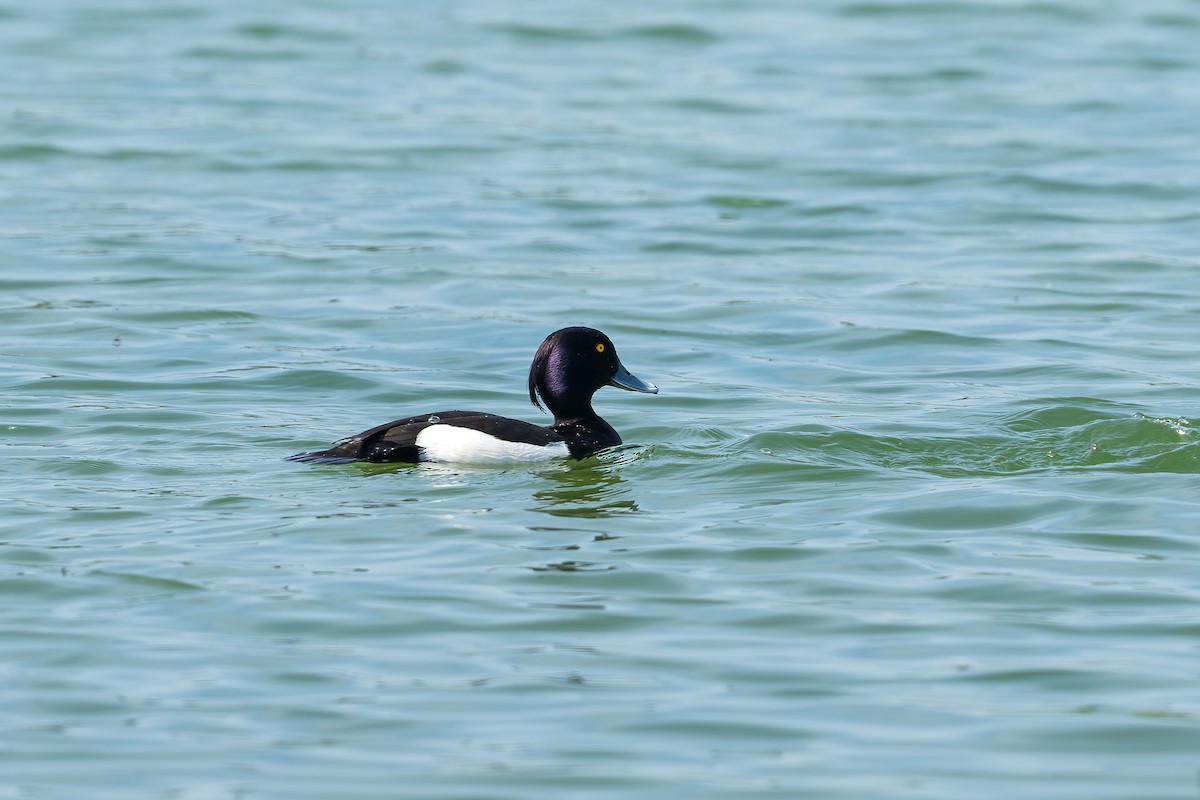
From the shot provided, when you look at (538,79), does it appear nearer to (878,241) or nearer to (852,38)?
(852,38)

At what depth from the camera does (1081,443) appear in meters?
10.6

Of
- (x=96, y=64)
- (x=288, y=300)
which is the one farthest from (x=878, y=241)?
(x=96, y=64)

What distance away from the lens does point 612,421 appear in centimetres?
1174

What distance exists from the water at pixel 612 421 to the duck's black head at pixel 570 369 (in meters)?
0.45

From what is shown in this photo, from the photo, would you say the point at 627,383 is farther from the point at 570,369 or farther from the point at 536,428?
the point at 536,428

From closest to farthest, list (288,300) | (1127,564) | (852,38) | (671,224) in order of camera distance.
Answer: (1127,564), (288,300), (671,224), (852,38)

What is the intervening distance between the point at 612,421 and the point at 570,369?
0.92 metres

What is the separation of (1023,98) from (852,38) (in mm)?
4667

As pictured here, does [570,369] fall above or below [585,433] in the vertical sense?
above

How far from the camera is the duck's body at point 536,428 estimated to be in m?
9.94

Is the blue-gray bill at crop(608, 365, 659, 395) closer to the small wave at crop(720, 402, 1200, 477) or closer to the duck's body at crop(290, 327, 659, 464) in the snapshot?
the duck's body at crop(290, 327, 659, 464)

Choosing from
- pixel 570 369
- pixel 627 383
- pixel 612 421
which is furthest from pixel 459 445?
pixel 612 421

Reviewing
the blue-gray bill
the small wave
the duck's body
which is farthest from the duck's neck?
the small wave

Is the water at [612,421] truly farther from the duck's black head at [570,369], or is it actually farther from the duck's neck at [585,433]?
the duck's black head at [570,369]
